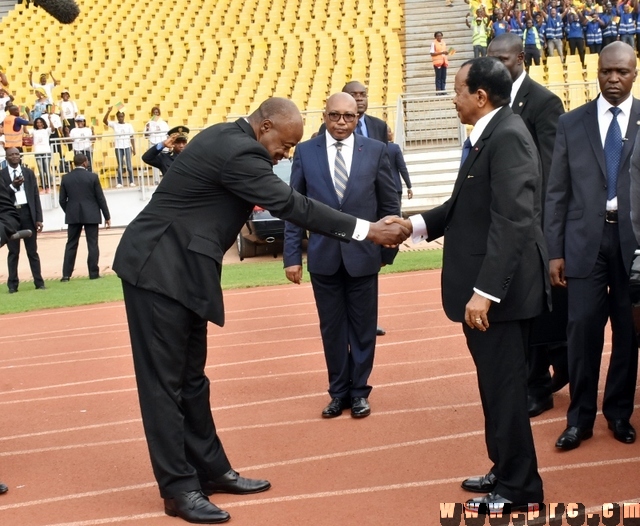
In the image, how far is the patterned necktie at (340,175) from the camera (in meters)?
6.66

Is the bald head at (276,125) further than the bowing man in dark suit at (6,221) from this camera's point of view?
No

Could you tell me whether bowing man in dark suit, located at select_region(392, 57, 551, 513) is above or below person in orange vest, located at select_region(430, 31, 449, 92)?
below

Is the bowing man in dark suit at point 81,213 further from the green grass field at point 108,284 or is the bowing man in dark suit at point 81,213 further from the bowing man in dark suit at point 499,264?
the bowing man in dark suit at point 499,264

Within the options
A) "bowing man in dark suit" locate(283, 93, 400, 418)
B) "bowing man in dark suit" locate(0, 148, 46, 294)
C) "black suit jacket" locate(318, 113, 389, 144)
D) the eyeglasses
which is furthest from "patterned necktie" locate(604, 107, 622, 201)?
"bowing man in dark suit" locate(0, 148, 46, 294)

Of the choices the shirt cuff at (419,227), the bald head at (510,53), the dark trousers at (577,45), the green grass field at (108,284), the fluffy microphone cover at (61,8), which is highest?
the dark trousers at (577,45)

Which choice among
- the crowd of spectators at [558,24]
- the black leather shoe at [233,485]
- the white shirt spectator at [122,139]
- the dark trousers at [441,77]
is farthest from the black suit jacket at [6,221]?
the crowd of spectators at [558,24]

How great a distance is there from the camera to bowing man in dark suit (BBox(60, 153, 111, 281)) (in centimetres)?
1525

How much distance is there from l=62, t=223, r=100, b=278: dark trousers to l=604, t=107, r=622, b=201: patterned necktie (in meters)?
10.9

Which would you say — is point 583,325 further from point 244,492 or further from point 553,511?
point 244,492

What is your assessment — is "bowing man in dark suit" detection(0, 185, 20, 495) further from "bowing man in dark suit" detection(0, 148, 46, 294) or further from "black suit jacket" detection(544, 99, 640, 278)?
"bowing man in dark suit" detection(0, 148, 46, 294)

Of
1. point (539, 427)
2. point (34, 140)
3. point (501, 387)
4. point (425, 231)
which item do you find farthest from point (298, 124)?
point (34, 140)

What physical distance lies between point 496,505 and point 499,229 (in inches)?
51.3

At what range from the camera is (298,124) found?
197 inches

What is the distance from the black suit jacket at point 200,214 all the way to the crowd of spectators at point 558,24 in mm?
18736
